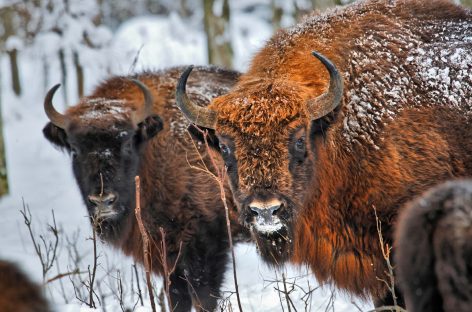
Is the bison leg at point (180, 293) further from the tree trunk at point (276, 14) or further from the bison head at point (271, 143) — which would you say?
the tree trunk at point (276, 14)

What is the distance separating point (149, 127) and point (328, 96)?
248 centimetres

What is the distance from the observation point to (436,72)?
5172mm

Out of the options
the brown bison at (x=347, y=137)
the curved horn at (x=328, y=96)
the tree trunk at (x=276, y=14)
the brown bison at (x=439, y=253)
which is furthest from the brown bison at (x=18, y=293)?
the tree trunk at (x=276, y=14)

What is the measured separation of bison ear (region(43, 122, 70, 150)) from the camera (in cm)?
684

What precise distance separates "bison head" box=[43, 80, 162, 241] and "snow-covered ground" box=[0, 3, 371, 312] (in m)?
0.57

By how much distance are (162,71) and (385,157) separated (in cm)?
357

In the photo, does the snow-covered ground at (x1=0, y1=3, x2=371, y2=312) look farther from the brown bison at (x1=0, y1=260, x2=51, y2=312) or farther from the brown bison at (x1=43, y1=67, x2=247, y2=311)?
the brown bison at (x1=43, y1=67, x2=247, y2=311)

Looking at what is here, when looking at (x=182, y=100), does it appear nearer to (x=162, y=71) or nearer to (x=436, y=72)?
(x=436, y=72)

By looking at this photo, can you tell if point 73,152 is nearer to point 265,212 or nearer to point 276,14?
point 265,212

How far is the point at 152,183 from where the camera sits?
679 cm

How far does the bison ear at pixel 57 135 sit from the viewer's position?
6.84m

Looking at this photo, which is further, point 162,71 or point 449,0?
point 162,71

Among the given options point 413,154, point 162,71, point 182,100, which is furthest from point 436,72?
point 162,71

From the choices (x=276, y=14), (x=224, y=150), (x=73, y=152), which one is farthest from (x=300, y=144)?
(x=276, y=14)
